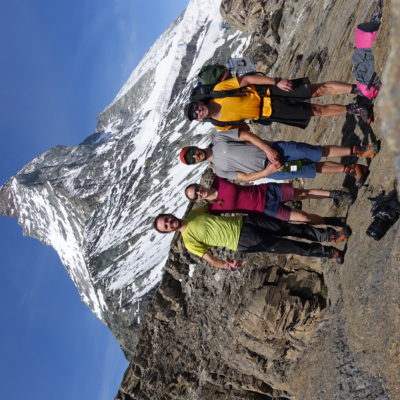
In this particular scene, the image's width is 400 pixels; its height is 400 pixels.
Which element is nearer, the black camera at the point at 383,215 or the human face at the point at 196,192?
the black camera at the point at 383,215

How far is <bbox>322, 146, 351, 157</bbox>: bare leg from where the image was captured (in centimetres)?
657

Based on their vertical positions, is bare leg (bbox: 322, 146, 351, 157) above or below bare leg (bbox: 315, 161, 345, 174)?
above

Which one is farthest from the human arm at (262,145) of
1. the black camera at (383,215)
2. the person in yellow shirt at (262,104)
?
the black camera at (383,215)

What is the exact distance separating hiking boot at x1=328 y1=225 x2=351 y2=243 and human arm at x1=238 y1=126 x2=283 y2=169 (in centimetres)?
154

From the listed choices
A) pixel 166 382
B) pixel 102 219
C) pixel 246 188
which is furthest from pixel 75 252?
pixel 246 188

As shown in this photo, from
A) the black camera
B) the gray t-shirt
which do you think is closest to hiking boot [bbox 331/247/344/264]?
the black camera

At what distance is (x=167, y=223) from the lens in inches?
261

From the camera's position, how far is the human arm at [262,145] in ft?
21.2

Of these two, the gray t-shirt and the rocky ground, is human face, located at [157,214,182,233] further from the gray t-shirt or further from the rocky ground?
the rocky ground

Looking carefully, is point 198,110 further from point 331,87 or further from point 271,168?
point 331,87

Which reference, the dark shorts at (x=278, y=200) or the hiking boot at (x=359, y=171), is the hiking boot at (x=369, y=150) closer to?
the hiking boot at (x=359, y=171)

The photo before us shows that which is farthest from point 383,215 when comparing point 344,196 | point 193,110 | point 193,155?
point 193,110

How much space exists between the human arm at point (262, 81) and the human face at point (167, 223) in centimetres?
261

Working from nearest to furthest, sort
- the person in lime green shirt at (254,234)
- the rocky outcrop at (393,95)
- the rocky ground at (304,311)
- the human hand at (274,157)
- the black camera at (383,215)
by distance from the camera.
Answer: the rocky outcrop at (393,95), the black camera at (383,215), the rocky ground at (304,311), the human hand at (274,157), the person in lime green shirt at (254,234)
